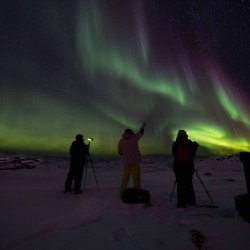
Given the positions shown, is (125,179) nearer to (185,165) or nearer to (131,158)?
(131,158)

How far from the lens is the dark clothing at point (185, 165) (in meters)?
8.27

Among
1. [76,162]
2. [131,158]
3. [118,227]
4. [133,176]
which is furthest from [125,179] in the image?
[118,227]

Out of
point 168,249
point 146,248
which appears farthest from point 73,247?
point 168,249

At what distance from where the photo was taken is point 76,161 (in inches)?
433

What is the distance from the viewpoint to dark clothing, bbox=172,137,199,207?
8.27 metres

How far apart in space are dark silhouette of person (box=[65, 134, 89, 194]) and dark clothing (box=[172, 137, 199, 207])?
4.26m

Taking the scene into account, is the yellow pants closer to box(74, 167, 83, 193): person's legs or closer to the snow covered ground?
the snow covered ground

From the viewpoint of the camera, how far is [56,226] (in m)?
5.87

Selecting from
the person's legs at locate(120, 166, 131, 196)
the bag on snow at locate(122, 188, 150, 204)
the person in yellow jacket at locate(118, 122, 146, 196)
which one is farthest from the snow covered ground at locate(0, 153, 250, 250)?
the person in yellow jacket at locate(118, 122, 146, 196)

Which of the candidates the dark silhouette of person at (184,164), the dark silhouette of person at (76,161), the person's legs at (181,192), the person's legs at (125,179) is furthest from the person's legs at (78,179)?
the person's legs at (181,192)

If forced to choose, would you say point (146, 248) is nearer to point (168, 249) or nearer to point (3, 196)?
point (168, 249)

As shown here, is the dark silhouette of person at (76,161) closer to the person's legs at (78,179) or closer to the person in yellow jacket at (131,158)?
the person's legs at (78,179)

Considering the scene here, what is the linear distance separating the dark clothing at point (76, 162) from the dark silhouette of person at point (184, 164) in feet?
14.0

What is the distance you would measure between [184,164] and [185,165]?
0.05 metres
